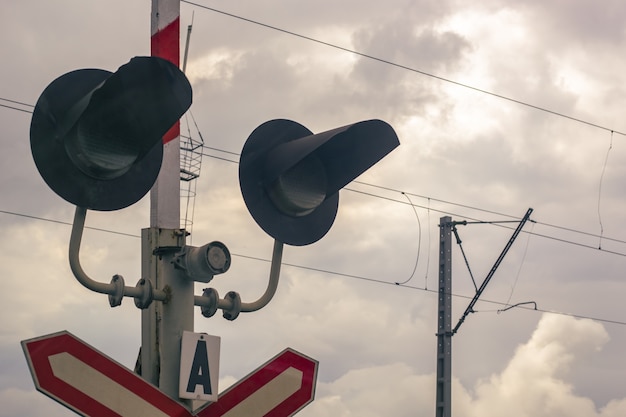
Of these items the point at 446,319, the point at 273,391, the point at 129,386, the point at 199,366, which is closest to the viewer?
the point at 129,386

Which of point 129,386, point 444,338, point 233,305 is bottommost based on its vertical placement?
point 129,386

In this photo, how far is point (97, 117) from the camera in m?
3.81

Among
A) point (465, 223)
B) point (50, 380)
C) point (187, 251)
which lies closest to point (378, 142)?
point (187, 251)

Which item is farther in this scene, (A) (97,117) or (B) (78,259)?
(B) (78,259)

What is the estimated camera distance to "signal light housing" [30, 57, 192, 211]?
379 centimetres

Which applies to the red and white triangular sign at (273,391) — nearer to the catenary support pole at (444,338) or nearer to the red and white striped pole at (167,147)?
the red and white striped pole at (167,147)

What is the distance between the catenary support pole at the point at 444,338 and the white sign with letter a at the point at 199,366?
1969 cm

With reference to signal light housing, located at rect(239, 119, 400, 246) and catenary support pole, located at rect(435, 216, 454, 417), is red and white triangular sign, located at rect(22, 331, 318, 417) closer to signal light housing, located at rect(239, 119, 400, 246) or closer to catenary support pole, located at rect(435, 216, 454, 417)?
signal light housing, located at rect(239, 119, 400, 246)

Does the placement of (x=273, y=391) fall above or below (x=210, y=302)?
below

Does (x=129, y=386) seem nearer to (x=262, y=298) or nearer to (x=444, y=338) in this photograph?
(x=262, y=298)

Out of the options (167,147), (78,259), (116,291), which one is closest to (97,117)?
(78,259)

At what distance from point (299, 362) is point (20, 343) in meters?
1.19

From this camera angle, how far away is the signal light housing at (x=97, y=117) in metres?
3.79

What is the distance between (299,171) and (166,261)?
26.0 inches
